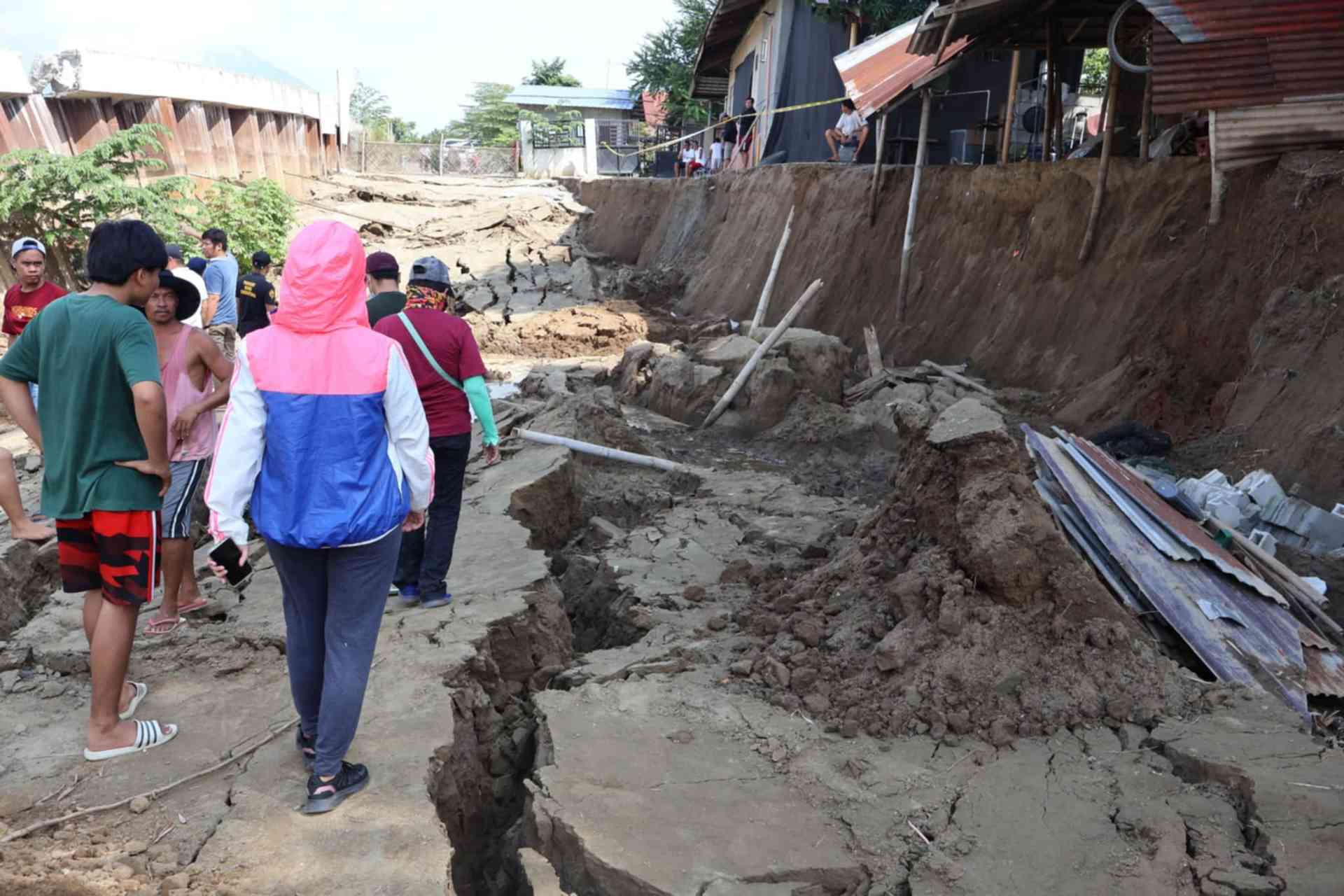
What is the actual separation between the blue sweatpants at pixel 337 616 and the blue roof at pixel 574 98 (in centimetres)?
4330

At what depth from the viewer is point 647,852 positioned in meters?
3.02

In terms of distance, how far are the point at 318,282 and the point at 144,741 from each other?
181 cm

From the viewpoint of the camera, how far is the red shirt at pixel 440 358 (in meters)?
4.42

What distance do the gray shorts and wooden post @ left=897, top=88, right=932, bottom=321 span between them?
8.46 metres

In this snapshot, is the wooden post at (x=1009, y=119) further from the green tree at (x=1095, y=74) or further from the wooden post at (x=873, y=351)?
the green tree at (x=1095, y=74)

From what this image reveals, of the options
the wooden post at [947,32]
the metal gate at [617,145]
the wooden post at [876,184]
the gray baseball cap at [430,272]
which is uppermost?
the metal gate at [617,145]

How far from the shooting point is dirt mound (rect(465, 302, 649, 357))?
46.0ft

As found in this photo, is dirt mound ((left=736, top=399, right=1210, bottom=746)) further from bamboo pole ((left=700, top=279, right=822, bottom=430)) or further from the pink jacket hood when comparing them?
bamboo pole ((left=700, top=279, right=822, bottom=430))

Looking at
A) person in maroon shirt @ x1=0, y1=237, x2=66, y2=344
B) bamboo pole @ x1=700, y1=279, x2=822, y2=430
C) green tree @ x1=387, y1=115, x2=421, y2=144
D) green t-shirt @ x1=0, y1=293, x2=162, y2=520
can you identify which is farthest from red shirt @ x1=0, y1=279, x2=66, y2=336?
green tree @ x1=387, y1=115, x2=421, y2=144

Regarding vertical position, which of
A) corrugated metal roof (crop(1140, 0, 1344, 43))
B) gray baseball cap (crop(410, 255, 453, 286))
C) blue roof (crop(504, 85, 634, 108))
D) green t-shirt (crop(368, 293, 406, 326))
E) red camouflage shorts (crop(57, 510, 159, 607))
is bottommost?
red camouflage shorts (crop(57, 510, 159, 607))

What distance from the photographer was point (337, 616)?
3012 mm

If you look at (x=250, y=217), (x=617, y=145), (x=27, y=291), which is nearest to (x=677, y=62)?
(x=617, y=145)

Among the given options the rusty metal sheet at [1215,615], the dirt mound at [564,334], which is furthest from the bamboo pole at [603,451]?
the dirt mound at [564,334]

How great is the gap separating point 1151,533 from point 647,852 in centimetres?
313
